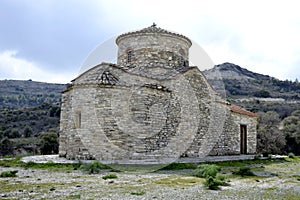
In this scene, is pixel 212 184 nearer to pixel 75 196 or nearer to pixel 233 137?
pixel 75 196

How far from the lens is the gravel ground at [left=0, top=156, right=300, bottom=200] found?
565cm

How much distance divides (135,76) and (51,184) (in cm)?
726

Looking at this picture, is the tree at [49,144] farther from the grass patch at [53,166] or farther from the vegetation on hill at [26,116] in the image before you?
the grass patch at [53,166]

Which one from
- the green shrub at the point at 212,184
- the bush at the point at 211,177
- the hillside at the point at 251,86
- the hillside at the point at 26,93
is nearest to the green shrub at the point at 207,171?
the bush at the point at 211,177

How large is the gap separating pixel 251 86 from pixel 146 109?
53.2 metres

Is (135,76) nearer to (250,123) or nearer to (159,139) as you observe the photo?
(159,139)

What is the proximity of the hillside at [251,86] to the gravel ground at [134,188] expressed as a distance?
41.3 metres

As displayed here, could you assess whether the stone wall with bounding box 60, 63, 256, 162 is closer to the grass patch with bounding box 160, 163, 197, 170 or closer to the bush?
the grass patch with bounding box 160, 163, 197, 170

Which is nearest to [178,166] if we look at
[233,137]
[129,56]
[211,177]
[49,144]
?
[211,177]

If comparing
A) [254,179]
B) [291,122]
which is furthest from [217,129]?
[291,122]

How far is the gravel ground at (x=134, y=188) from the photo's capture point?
5.65 metres

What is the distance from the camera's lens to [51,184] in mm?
6801

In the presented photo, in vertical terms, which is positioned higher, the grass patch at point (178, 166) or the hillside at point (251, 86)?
the hillside at point (251, 86)

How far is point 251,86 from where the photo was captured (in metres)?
61.4
